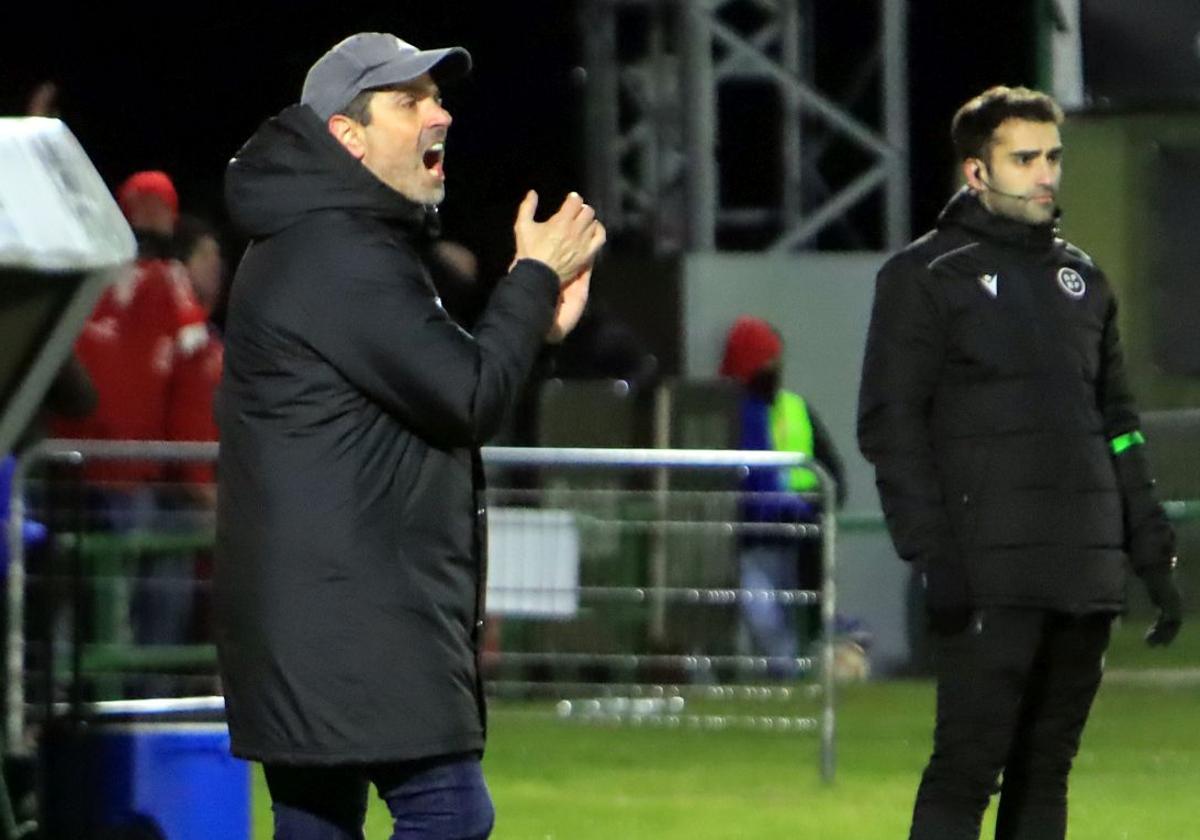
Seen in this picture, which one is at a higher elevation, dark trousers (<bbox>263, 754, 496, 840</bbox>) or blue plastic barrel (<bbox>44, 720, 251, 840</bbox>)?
dark trousers (<bbox>263, 754, 496, 840</bbox>)

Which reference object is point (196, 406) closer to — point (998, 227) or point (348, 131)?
point (998, 227)

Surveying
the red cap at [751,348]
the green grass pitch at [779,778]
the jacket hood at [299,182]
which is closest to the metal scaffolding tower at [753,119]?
the red cap at [751,348]

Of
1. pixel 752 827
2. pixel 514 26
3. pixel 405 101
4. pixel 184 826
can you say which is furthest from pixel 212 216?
pixel 405 101

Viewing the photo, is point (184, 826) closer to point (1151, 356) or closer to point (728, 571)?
point (728, 571)

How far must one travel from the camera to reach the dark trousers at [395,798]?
4.79 m

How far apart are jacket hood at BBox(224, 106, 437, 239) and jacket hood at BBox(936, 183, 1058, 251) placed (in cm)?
180

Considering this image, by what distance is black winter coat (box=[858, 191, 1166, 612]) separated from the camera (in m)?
6.15

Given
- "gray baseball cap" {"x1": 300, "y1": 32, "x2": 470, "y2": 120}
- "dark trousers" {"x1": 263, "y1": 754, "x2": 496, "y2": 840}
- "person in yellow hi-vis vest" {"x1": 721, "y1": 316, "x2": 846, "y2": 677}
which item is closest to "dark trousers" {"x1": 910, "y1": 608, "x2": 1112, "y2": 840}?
"dark trousers" {"x1": 263, "y1": 754, "x2": 496, "y2": 840}

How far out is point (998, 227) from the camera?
248 inches

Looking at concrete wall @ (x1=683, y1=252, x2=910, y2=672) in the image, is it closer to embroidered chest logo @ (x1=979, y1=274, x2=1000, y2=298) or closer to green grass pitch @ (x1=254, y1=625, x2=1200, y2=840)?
green grass pitch @ (x1=254, y1=625, x2=1200, y2=840)

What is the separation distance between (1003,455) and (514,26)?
14.2m

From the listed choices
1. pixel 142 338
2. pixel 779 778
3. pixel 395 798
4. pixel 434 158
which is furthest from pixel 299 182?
pixel 779 778

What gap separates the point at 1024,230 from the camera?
6297mm

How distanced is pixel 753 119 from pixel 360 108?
37.6ft
